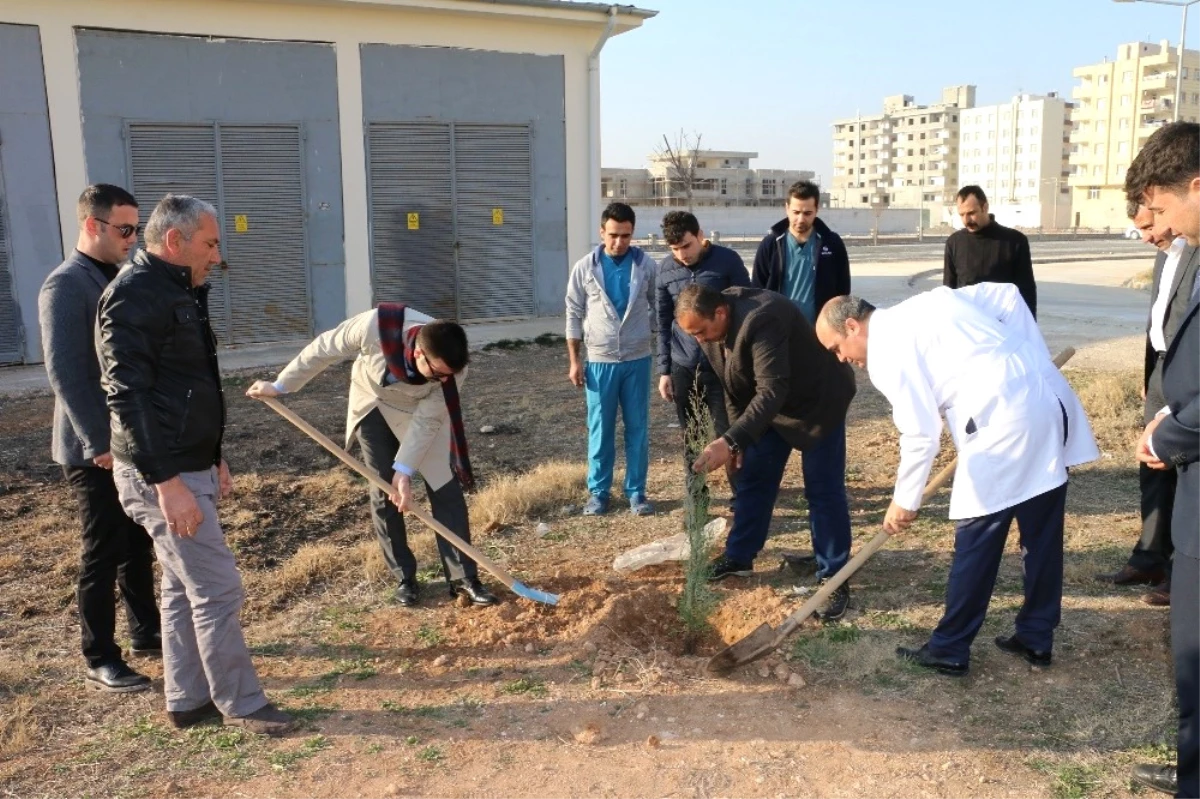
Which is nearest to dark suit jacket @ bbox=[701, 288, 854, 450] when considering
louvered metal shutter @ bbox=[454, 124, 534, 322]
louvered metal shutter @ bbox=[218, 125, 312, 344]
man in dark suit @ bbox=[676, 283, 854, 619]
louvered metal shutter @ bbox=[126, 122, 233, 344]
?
man in dark suit @ bbox=[676, 283, 854, 619]

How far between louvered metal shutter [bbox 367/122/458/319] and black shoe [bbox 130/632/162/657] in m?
9.18

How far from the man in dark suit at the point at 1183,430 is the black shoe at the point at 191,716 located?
314cm

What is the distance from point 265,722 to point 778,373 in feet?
7.88

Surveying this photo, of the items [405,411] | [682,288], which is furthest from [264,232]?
[405,411]

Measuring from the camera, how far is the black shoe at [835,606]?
439cm

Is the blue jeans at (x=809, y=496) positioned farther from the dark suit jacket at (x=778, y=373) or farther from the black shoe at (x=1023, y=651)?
the black shoe at (x=1023, y=651)

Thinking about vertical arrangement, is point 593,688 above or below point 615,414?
below

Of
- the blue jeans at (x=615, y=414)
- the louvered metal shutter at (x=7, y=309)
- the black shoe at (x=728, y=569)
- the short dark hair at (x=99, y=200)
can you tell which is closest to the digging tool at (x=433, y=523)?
the black shoe at (x=728, y=569)

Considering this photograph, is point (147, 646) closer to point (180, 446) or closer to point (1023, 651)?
point (180, 446)

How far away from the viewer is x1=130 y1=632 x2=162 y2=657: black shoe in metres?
4.21

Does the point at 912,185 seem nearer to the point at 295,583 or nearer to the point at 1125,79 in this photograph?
the point at 1125,79

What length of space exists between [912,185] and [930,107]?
8739 millimetres

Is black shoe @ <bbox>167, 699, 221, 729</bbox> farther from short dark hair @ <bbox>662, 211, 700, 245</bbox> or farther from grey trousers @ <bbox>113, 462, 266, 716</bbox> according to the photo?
short dark hair @ <bbox>662, 211, 700, 245</bbox>

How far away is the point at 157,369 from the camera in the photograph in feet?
10.6
